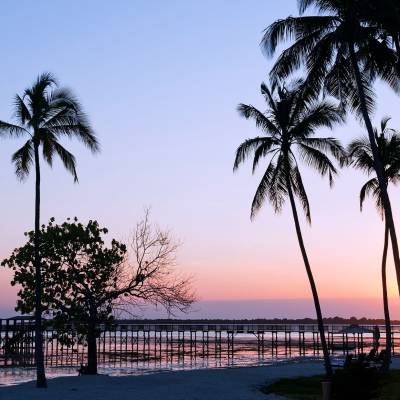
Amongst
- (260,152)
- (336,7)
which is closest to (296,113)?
(260,152)

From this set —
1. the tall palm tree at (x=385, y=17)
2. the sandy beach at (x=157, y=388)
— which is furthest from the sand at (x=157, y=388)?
the tall palm tree at (x=385, y=17)

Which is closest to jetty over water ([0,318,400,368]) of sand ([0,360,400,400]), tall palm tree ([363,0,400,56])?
sand ([0,360,400,400])

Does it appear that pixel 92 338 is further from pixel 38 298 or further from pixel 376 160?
pixel 376 160

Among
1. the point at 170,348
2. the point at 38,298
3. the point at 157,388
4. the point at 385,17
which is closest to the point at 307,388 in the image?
the point at 157,388

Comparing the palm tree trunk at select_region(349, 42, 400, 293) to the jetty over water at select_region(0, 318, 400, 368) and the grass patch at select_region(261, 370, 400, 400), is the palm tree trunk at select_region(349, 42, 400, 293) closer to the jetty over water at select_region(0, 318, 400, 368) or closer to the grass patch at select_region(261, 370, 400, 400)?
the grass patch at select_region(261, 370, 400, 400)

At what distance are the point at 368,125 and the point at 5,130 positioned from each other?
14881mm

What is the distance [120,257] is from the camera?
1518 inches

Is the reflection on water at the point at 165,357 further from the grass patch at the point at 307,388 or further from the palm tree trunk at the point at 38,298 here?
the grass patch at the point at 307,388

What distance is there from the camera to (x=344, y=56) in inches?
1024

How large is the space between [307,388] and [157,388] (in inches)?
262

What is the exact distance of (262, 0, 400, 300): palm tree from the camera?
2480cm

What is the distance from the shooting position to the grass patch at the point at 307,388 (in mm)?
24609

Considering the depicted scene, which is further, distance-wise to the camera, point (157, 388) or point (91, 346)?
point (91, 346)

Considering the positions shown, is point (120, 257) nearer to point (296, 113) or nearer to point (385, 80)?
point (296, 113)
